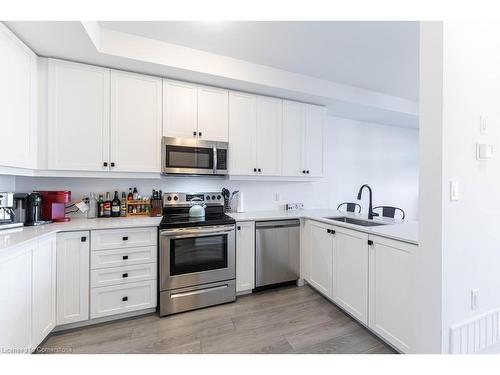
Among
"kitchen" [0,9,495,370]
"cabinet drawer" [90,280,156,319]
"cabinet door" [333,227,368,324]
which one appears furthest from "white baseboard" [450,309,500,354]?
"cabinet drawer" [90,280,156,319]

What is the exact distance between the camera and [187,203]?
272cm

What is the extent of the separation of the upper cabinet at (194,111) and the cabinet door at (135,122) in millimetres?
103

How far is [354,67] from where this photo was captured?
103 inches

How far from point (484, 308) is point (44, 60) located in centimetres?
401

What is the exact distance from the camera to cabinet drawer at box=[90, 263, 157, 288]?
193 centimetres

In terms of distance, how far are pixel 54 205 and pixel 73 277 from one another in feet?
2.51

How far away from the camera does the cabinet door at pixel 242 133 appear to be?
273 cm

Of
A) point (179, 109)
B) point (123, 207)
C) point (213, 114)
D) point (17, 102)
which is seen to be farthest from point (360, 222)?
point (17, 102)

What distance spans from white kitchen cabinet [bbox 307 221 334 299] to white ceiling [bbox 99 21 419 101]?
186 cm

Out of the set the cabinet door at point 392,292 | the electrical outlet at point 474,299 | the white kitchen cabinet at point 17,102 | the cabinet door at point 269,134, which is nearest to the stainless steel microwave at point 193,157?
the cabinet door at point 269,134

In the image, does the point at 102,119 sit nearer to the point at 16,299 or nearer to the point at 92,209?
the point at 92,209

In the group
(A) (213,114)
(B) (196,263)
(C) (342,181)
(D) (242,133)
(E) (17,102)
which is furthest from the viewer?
(C) (342,181)

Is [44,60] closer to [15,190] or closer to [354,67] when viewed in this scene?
[15,190]

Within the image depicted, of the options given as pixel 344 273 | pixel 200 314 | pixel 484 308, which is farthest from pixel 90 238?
pixel 484 308
